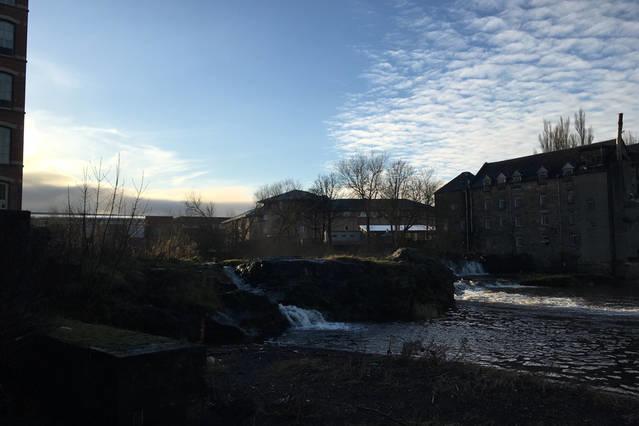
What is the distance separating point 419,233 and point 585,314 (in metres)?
55.0

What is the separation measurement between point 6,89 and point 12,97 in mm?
564

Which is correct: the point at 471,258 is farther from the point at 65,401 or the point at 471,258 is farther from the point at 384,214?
the point at 65,401

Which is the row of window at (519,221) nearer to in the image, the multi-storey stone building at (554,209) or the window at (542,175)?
the multi-storey stone building at (554,209)

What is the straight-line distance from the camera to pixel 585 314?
2356cm

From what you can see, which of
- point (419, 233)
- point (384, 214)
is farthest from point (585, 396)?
point (419, 233)

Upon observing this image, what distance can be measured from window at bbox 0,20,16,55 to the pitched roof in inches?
2062

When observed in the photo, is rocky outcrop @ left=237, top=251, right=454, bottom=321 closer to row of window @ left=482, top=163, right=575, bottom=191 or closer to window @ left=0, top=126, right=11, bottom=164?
window @ left=0, top=126, right=11, bottom=164

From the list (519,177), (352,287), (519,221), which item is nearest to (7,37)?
(352,287)

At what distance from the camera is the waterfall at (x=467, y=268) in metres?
51.6

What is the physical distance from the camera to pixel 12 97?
32156mm

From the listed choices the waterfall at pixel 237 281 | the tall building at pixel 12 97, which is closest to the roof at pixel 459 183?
the waterfall at pixel 237 281

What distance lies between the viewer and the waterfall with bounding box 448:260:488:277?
169ft

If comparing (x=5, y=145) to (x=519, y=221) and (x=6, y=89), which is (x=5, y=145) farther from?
(x=519, y=221)

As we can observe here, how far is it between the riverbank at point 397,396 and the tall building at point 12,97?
91.0ft
